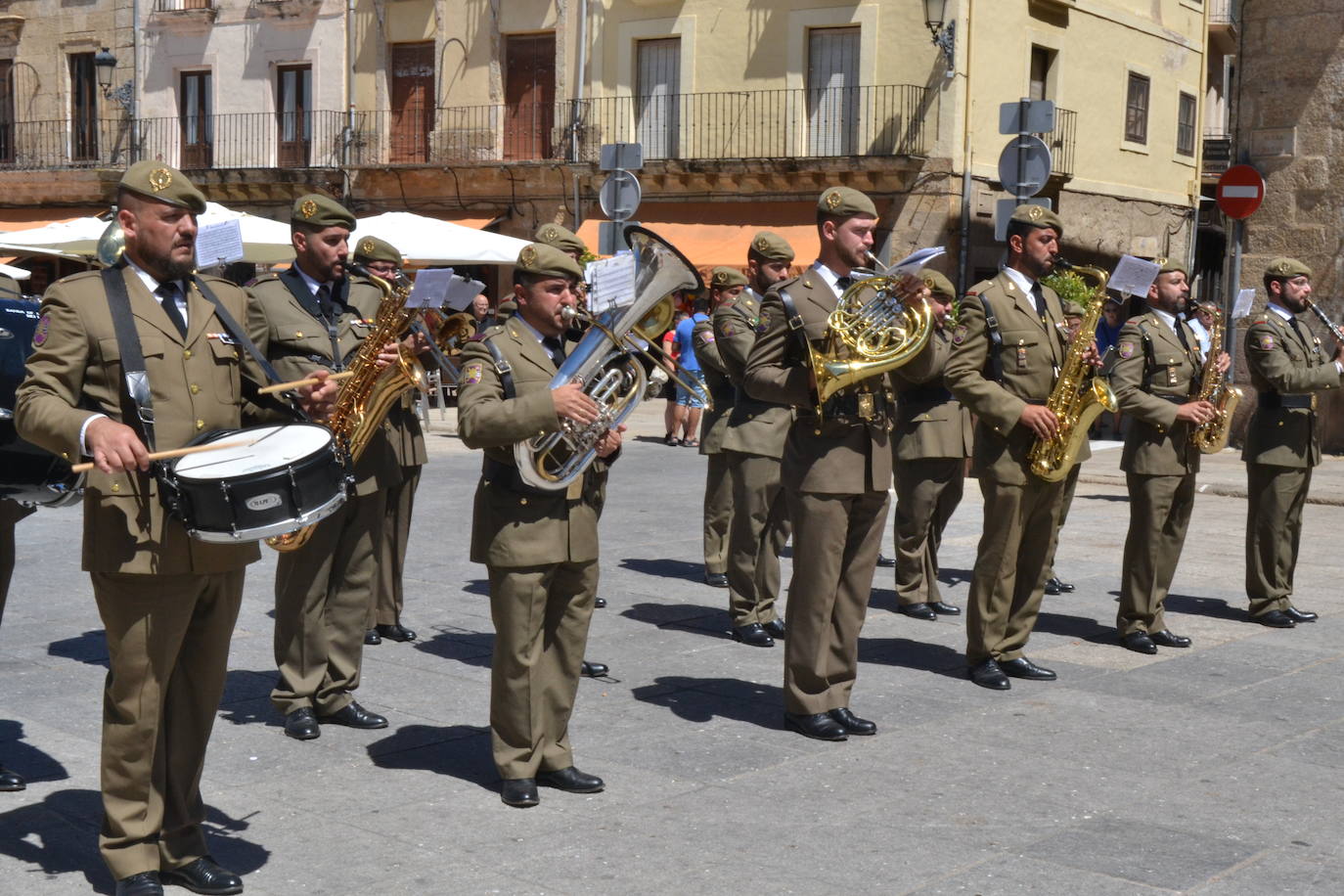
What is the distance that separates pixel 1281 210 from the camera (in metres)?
18.4

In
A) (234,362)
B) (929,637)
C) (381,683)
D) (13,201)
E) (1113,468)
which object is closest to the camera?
(234,362)

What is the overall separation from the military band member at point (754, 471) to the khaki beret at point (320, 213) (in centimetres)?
253

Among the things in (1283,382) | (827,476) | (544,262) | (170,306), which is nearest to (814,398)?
(827,476)

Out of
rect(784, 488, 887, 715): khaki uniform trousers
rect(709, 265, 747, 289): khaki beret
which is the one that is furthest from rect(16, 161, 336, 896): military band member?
rect(709, 265, 747, 289): khaki beret

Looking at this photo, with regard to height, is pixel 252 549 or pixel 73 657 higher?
pixel 252 549

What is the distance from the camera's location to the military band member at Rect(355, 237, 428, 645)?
7.91 metres

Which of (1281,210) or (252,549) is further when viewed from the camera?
(1281,210)

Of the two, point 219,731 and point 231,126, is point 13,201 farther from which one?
point 219,731

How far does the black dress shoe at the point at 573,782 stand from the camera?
5.79 metres

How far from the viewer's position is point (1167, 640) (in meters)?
8.64

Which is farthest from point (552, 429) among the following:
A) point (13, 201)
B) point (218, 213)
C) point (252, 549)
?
point (13, 201)

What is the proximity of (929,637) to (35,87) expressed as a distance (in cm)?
3134

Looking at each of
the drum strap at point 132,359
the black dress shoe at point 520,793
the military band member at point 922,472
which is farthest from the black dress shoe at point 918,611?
the drum strap at point 132,359

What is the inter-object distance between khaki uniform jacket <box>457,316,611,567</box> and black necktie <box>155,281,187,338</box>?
1.04 meters
